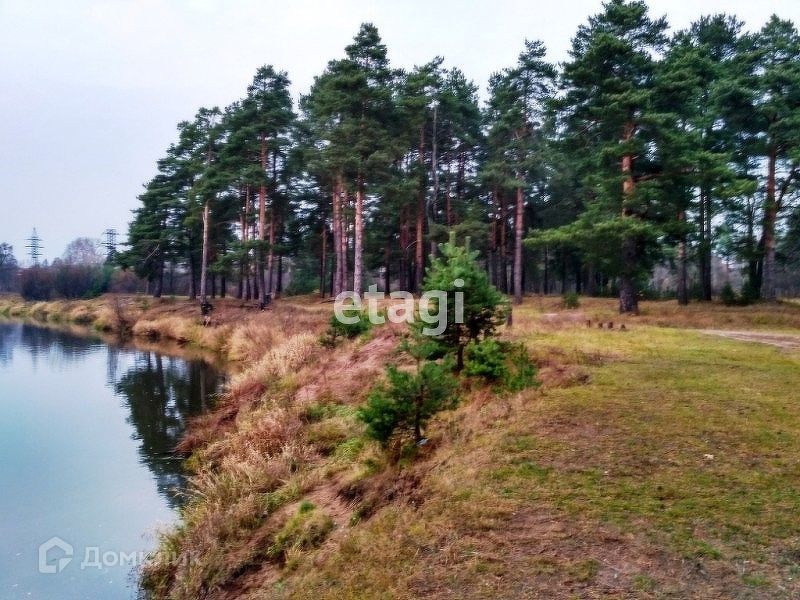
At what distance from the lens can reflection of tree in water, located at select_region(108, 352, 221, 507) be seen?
11.4 metres

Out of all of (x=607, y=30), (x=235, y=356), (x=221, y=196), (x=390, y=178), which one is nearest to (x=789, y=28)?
(x=607, y=30)

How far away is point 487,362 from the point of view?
9.94m

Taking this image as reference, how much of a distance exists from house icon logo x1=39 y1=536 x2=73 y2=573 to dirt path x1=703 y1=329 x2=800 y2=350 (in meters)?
14.1

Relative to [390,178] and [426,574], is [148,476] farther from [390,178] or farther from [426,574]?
[390,178]

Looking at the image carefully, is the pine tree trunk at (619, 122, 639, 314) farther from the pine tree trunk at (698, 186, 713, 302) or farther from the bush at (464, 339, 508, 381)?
the bush at (464, 339, 508, 381)

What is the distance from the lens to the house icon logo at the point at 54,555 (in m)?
7.50

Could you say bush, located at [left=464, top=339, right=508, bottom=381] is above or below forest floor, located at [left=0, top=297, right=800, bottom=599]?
above

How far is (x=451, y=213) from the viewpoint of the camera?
112ft

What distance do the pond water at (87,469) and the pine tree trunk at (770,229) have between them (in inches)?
860

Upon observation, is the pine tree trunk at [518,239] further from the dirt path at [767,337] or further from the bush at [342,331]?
the bush at [342,331]

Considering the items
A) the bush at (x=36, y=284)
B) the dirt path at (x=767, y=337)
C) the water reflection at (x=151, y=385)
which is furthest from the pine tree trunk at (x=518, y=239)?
the bush at (x=36, y=284)

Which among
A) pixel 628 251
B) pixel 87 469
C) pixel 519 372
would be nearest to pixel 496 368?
pixel 519 372

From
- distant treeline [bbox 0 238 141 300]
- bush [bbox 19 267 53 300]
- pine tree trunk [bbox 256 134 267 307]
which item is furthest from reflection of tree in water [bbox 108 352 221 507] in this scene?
bush [bbox 19 267 53 300]

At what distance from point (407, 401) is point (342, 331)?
10.2 meters
